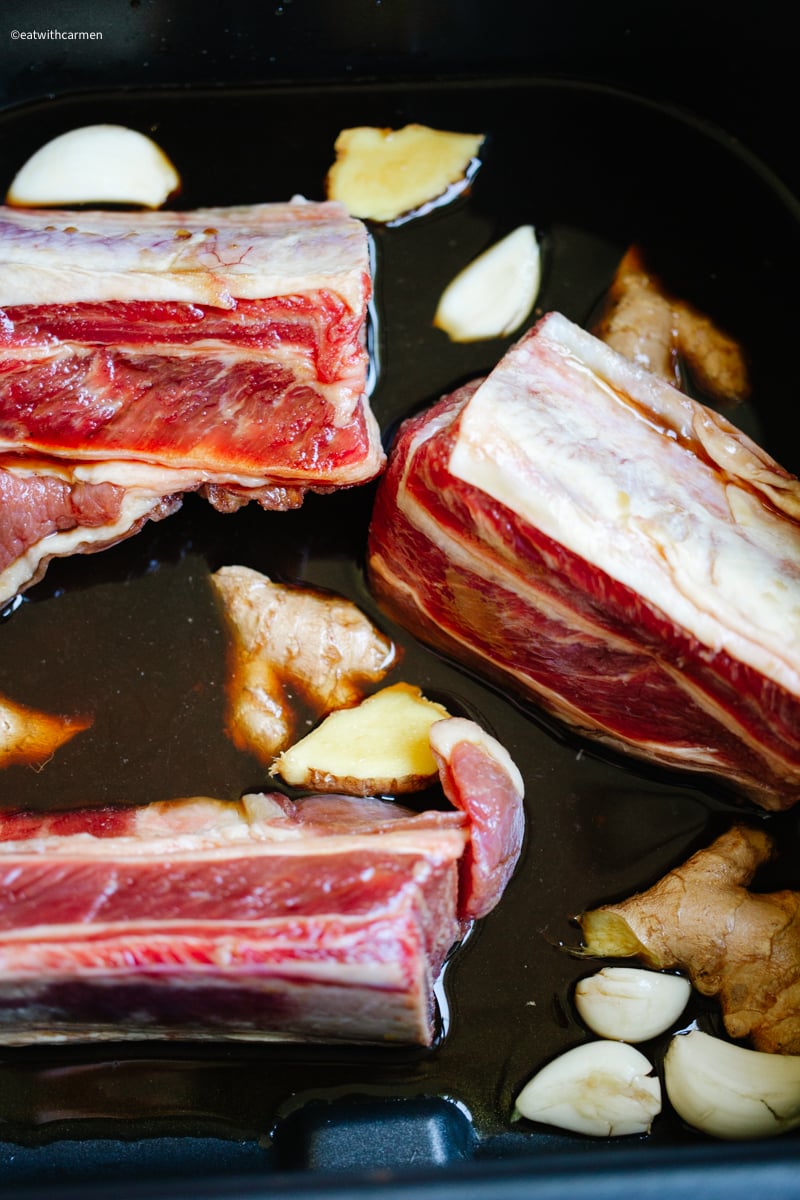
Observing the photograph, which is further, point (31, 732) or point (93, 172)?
point (93, 172)

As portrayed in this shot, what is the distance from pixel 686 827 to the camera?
2311 mm

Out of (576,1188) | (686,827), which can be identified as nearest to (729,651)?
(686,827)

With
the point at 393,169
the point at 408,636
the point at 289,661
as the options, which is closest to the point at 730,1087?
the point at 408,636

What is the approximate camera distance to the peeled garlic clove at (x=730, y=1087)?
1971 mm

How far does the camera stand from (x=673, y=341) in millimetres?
2609

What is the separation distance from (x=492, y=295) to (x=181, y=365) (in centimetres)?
83

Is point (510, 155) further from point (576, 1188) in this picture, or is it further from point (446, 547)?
point (576, 1188)

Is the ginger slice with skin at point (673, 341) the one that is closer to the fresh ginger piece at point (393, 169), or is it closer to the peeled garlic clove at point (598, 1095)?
the fresh ginger piece at point (393, 169)

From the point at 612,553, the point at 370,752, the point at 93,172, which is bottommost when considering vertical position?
the point at 370,752

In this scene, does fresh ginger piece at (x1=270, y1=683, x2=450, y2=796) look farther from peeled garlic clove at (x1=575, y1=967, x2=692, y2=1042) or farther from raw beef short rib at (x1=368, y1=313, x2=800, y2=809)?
peeled garlic clove at (x1=575, y1=967, x2=692, y2=1042)

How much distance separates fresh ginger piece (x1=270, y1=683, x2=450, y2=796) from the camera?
2.26 meters

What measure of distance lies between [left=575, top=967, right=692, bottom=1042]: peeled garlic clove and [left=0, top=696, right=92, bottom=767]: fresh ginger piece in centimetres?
125

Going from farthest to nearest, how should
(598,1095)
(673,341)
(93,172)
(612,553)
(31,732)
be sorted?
(93,172), (673,341), (31,732), (598,1095), (612,553)

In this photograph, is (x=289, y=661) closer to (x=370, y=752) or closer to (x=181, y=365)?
(x=370, y=752)
